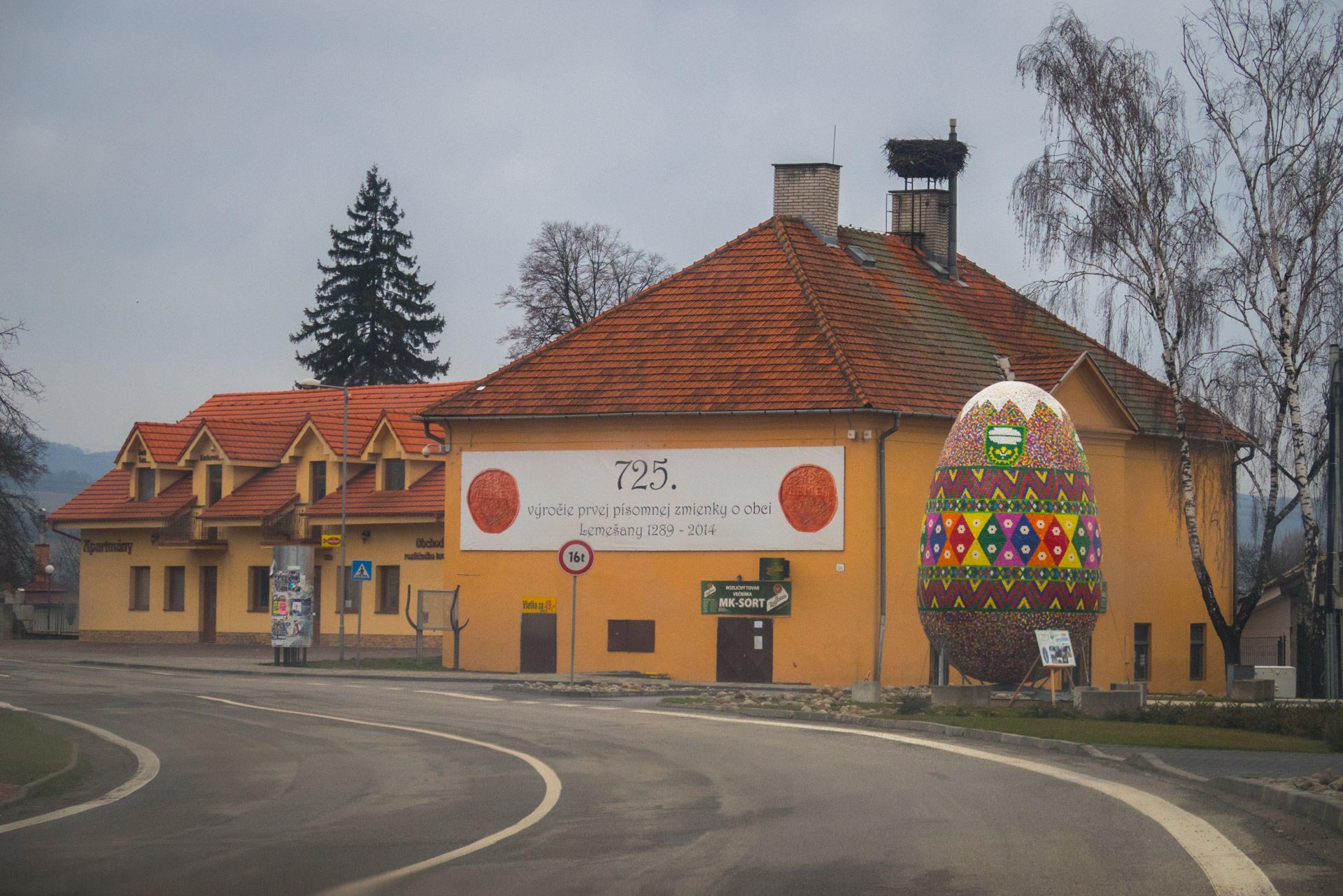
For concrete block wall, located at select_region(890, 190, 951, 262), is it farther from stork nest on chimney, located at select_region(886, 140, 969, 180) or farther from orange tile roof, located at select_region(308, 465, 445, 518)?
orange tile roof, located at select_region(308, 465, 445, 518)

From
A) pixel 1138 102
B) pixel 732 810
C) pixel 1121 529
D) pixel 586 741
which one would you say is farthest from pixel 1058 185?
pixel 732 810

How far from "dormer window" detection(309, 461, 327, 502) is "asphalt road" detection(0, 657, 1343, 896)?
3172 centimetres

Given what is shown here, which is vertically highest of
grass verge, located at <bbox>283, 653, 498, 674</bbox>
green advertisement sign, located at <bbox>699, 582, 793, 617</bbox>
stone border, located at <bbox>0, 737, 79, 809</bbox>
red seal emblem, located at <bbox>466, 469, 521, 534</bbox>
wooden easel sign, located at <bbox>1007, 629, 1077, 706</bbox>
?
red seal emblem, located at <bbox>466, 469, 521, 534</bbox>

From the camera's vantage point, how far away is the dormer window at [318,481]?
50.3 m

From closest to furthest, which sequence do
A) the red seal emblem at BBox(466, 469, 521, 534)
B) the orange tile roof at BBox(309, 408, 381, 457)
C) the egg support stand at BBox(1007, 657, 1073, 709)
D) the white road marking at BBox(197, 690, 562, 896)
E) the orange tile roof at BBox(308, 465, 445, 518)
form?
the white road marking at BBox(197, 690, 562, 896)
the egg support stand at BBox(1007, 657, 1073, 709)
the red seal emblem at BBox(466, 469, 521, 534)
the orange tile roof at BBox(308, 465, 445, 518)
the orange tile roof at BBox(309, 408, 381, 457)

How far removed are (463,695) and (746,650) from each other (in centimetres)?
836

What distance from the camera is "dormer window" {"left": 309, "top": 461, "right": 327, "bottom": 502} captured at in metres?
50.3

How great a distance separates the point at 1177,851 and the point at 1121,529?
2782cm

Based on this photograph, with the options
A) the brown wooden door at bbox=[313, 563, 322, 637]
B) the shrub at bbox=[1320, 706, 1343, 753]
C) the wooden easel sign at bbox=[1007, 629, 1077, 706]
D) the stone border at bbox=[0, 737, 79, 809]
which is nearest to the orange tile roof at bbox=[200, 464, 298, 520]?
the brown wooden door at bbox=[313, 563, 322, 637]

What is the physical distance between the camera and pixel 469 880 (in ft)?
28.2

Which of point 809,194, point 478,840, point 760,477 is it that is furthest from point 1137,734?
point 809,194

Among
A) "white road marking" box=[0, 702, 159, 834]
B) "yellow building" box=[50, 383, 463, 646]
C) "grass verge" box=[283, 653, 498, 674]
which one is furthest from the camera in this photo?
"yellow building" box=[50, 383, 463, 646]

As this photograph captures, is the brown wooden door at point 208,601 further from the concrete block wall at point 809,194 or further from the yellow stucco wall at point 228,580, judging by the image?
the concrete block wall at point 809,194

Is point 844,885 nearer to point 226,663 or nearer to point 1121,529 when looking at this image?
point 1121,529
